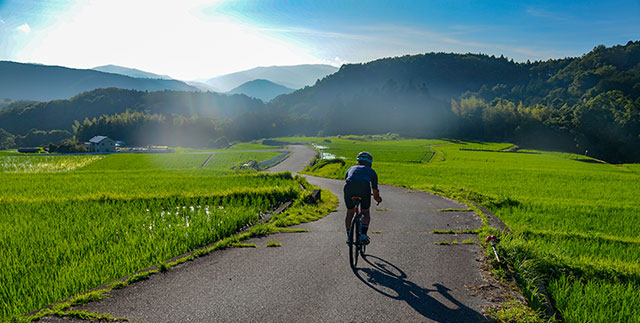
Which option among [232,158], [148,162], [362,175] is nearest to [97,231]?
[362,175]

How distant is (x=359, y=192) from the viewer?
615 cm

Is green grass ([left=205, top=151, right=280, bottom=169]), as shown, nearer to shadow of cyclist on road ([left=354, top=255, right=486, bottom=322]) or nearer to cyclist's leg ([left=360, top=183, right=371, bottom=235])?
cyclist's leg ([left=360, top=183, right=371, bottom=235])

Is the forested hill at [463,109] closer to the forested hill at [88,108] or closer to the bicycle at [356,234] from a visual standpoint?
the forested hill at [88,108]

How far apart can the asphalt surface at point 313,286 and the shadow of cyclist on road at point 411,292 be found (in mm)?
13

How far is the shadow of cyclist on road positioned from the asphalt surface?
0.01 metres

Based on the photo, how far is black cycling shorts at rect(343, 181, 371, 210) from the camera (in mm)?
6133

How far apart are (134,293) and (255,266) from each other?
1921 mm

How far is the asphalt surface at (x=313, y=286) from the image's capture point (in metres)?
4.28

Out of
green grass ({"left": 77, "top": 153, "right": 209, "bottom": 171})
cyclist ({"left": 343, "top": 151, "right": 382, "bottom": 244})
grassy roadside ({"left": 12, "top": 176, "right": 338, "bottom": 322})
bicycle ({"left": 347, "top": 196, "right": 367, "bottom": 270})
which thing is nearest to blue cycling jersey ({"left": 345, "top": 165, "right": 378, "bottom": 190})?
cyclist ({"left": 343, "top": 151, "right": 382, "bottom": 244})

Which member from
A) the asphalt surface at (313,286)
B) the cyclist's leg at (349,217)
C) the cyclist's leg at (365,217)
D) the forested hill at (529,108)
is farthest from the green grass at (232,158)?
the forested hill at (529,108)

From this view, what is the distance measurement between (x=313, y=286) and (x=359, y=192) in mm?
1918

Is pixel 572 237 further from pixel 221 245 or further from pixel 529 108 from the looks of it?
pixel 529 108

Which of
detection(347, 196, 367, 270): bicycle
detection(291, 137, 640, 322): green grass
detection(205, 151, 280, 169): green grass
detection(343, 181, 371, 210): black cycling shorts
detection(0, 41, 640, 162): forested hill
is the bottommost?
detection(205, 151, 280, 169): green grass

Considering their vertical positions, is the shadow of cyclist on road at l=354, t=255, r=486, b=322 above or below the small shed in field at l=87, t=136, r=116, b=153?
above
